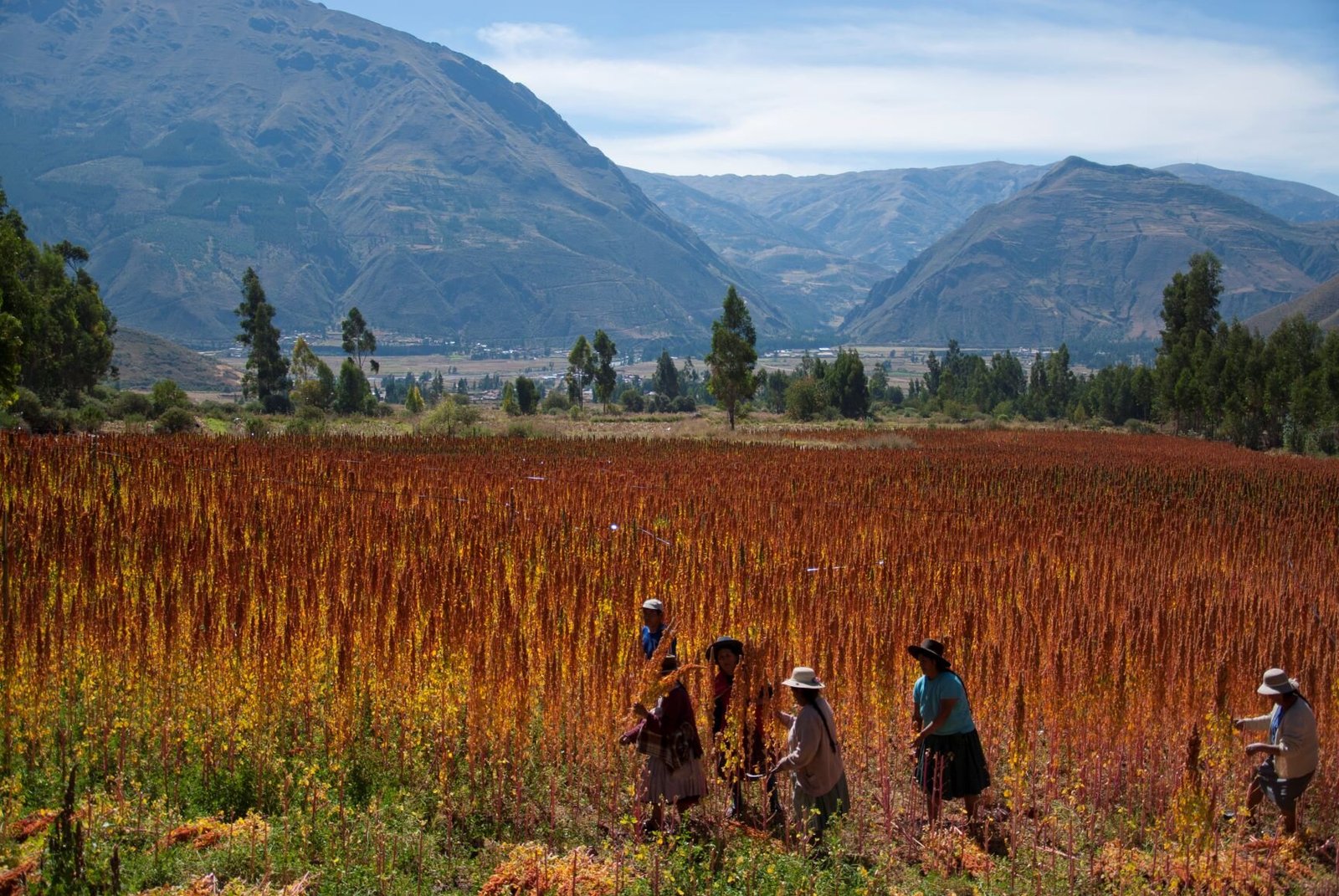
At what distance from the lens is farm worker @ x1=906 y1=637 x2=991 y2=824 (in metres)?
6.30

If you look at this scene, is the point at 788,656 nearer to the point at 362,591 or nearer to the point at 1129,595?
the point at 362,591

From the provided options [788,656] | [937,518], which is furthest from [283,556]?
[937,518]

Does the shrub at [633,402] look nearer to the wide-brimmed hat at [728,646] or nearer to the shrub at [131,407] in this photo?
the shrub at [131,407]

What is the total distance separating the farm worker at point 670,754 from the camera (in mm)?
5859

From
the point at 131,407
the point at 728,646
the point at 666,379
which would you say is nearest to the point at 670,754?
the point at 728,646

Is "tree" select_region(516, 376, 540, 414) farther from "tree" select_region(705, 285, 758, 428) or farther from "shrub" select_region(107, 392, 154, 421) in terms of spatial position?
"shrub" select_region(107, 392, 154, 421)

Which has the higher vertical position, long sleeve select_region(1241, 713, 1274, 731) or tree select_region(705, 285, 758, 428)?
tree select_region(705, 285, 758, 428)

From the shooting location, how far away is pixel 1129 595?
11.3 meters

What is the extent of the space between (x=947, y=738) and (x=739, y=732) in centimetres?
135

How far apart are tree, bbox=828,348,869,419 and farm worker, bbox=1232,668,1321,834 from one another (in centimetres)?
6445

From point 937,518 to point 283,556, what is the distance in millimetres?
10196

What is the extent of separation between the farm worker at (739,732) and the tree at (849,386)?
6518 cm

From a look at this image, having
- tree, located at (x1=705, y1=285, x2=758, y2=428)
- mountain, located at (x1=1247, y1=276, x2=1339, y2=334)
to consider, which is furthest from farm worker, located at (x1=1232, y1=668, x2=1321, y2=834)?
mountain, located at (x1=1247, y1=276, x2=1339, y2=334)

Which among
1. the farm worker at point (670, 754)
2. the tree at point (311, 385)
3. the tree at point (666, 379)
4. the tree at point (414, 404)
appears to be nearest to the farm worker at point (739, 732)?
the farm worker at point (670, 754)
